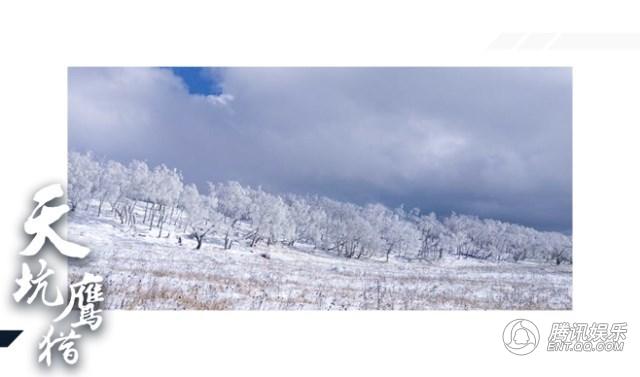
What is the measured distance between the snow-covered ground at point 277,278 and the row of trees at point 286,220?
553mm

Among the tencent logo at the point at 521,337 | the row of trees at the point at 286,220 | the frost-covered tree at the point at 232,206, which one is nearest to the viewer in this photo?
the tencent logo at the point at 521,337

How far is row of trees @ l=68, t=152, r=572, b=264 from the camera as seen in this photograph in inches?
633

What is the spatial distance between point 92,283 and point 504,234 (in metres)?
14.1

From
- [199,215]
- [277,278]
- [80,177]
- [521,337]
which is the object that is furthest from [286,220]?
[521,337]

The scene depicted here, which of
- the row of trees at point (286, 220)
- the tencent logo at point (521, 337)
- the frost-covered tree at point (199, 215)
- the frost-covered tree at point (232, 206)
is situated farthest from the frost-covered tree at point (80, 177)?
the tencent logo at point (521, 337)

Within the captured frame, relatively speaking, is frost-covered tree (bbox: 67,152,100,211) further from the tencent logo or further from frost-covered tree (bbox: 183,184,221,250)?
the tencent logo

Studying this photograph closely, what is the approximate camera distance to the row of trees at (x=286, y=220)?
1608 centimetres

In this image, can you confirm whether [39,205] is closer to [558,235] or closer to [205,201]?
[205,201]

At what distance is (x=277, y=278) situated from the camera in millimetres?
13422

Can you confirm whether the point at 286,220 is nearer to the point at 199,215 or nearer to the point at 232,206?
the point at 232,206

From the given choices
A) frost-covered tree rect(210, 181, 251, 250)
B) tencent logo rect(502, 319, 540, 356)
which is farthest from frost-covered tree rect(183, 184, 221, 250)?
tencent logo rect(502, 319, 540, 356)

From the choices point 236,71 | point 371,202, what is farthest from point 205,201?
point 236,71

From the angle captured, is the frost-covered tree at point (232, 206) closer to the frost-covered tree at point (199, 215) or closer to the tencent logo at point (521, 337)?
the frost-covered tree at point (199, 215)

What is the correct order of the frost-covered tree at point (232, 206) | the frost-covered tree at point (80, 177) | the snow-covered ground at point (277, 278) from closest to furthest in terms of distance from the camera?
1. the snow-covered ground at point (277, 278)
2. the frost-covered tree at point (80, 177)
3. the frost-covered tree at point (232, 206)
